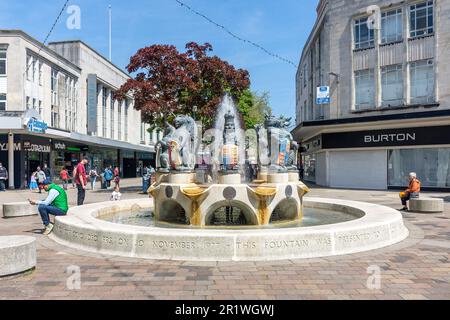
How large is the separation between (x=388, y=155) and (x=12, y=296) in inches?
976

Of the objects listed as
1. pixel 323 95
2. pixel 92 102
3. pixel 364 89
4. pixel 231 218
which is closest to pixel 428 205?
pixel 231 218

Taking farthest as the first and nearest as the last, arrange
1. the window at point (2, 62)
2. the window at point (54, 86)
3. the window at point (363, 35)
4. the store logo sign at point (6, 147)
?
the window at point (54, 86), the window at point (2, 62), the store logo sign at point (6, 147), the window at point (363, 35)

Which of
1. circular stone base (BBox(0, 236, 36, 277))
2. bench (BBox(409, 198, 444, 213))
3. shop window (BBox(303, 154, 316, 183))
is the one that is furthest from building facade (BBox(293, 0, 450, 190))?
circular stone base (BBox(0, 236, 36, 277))

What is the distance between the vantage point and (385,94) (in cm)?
2564

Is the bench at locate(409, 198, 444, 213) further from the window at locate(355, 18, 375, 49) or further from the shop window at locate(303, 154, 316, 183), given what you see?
the shop window at locate(303, 154, 316, 183)

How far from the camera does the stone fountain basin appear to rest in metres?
6.54

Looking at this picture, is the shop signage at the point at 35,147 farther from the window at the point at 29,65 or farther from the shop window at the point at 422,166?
the shop window at the point at 422,166

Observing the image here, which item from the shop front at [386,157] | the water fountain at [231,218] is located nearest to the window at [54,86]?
the shop front at [386,157]

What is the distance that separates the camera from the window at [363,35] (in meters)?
26.1

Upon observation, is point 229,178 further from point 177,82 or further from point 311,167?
point 311,167

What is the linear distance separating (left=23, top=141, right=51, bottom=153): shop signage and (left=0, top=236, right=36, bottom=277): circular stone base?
2477cm

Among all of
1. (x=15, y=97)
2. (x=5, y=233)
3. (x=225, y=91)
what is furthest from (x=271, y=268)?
(x=15, y=97)

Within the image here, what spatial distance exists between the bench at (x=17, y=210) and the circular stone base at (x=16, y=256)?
7.39 metres

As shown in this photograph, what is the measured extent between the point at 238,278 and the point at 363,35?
24981mm
